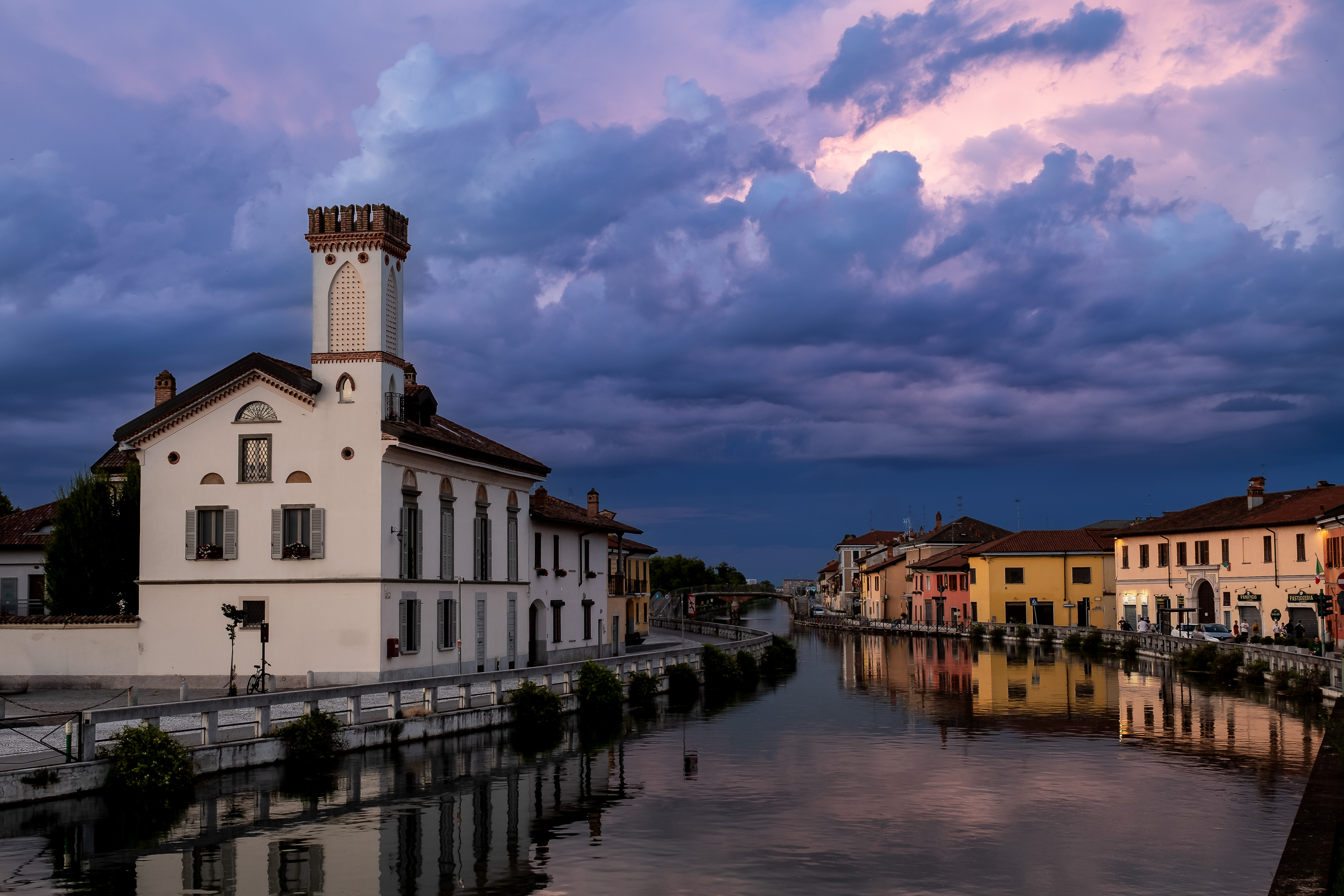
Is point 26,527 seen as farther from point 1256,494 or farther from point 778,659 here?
point 1256,494

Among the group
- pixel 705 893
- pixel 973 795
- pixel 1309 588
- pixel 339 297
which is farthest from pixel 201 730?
pixel 1309 588

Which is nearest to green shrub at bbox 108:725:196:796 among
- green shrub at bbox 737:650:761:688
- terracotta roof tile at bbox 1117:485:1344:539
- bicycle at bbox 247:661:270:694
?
bicycle at bbox 247:661:270:694

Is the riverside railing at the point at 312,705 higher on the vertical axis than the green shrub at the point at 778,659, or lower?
higher

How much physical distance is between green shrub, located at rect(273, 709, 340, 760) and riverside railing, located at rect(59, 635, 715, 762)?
30cm

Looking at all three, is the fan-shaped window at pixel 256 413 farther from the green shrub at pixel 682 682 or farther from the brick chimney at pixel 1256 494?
the brick chimney at pixel 1256 494

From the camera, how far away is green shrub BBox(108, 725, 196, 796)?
2073 cm

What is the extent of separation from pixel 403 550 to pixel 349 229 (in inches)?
384

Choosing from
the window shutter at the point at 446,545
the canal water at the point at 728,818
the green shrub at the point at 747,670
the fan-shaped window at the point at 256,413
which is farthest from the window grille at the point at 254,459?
the green shrub at the point at 747,670

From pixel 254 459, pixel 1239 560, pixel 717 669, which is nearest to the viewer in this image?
pixel 254 459

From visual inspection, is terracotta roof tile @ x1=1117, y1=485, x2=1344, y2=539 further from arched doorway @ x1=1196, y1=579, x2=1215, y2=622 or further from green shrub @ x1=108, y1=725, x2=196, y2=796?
green shrub @ x1=108, y1=725, x2=196, y2=796

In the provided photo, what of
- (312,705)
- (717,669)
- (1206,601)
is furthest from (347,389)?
(1206,601)

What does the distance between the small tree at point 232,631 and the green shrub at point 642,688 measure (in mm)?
12517

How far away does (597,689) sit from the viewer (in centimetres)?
3725

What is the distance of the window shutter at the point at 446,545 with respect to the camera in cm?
3959
